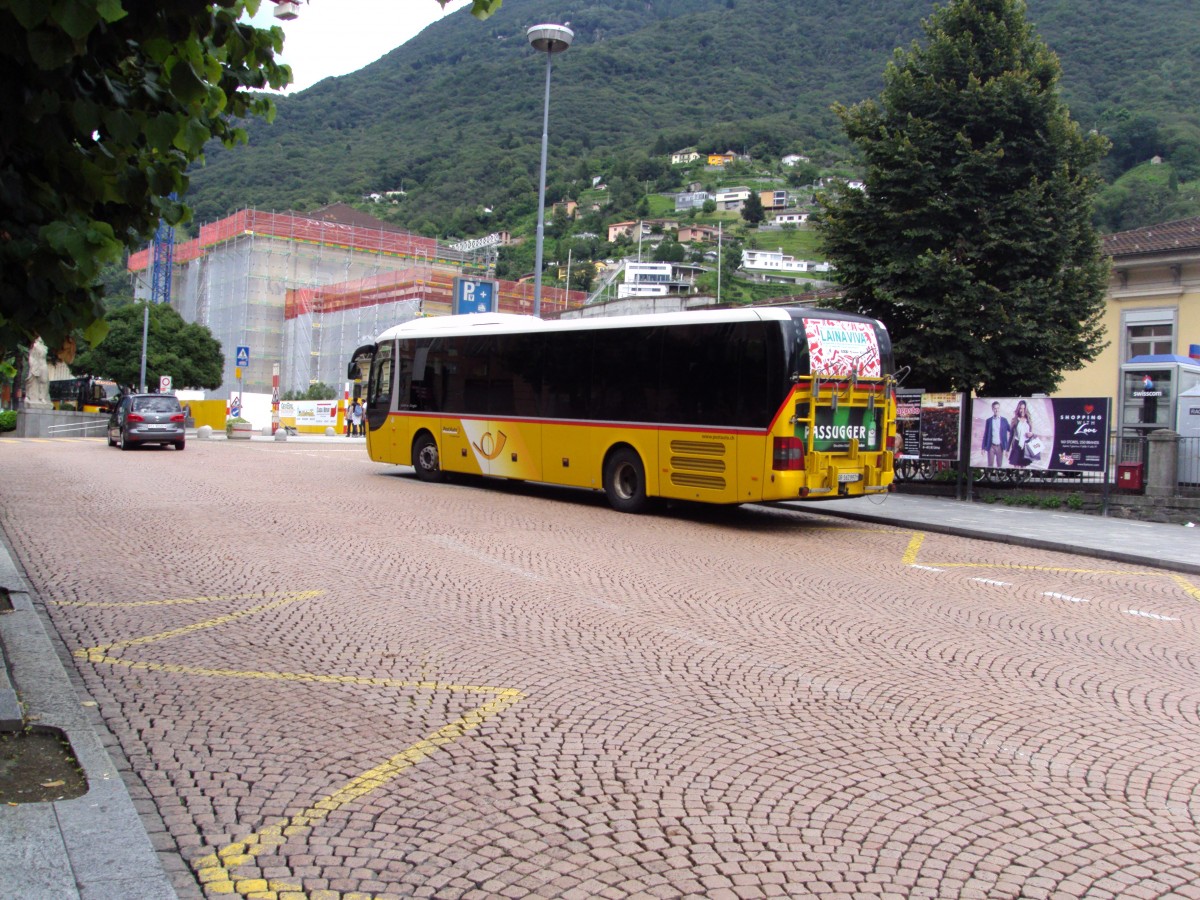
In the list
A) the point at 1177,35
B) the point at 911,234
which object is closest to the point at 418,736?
the point at 911,234

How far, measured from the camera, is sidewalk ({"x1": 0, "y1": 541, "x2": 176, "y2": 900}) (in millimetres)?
3262

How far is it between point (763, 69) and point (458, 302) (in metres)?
154

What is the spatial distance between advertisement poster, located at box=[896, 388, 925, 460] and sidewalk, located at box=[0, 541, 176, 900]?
17.8 meters

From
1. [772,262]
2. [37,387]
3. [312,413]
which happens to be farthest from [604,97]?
[312,413]

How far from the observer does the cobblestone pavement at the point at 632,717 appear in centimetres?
372

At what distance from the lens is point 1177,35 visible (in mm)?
97000

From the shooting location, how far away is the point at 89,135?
4.47 meters

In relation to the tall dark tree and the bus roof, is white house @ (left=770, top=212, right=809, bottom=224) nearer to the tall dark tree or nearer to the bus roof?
the tall dark tree

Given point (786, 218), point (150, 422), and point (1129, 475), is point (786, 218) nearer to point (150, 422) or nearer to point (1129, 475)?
point (150, 422)

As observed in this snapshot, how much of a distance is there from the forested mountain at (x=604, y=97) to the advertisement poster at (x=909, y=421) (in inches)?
3193

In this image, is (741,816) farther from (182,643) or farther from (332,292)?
(332,292)

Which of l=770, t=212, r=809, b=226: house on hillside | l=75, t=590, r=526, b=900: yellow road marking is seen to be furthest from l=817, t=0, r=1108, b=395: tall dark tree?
l=770, t=212, r=809, b=226: house on hillside

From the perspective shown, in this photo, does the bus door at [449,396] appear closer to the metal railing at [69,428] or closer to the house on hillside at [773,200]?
the metal railing at [69,428]

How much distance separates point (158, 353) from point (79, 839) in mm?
70882
